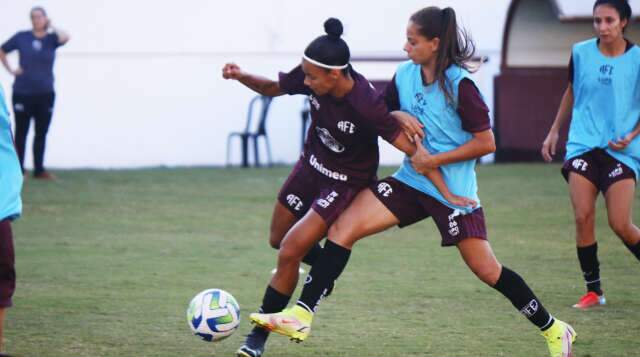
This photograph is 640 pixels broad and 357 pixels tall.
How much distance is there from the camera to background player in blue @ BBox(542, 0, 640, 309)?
25.2 feet

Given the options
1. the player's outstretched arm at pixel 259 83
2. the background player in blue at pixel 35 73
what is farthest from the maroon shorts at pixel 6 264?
the background player in blue at pixel 35 73

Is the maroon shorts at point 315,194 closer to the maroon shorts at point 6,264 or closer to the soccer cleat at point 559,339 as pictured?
the soccer cleat at point 559,339

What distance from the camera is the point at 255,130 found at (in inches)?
811

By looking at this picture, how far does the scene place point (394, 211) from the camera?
637 cm

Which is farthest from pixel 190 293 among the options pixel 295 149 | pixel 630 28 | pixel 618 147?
pixel 630 28

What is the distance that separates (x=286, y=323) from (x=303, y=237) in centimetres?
54

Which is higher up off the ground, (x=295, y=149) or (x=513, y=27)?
(x=513, y=27)

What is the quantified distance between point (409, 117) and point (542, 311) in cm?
129

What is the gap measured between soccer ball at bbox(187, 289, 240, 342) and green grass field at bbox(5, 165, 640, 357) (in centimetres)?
23

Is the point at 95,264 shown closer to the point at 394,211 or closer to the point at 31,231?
the point at 31,231

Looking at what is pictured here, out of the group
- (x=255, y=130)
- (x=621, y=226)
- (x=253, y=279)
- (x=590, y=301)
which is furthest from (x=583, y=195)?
(x=255, y=130)

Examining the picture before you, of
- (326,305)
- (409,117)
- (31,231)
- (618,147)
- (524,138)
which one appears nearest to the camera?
(409,117)

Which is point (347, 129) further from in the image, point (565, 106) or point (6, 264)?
point (565, 106)

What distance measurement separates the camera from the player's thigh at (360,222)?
6297 millimetres
